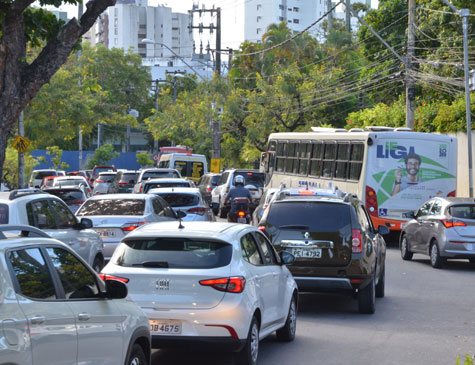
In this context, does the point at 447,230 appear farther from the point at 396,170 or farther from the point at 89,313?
the point at 89,313

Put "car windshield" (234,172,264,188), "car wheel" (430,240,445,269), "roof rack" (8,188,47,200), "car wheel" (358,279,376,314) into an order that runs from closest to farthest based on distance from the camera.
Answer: "roof rack" (8,188,47,200), "car wheel" (358,279,376,314), "car wheel" (430,240,445,269), "car windshield" (234,172,264,188)

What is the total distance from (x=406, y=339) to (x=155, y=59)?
134 m

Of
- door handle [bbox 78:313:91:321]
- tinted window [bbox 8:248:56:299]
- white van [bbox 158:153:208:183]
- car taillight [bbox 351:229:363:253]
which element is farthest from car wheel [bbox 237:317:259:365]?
white van [bbox 158:153:208:183]

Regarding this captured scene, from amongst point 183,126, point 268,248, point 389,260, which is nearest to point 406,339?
point 268,248

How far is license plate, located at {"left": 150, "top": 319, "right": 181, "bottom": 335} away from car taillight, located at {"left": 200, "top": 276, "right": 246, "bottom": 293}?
478 millimetres

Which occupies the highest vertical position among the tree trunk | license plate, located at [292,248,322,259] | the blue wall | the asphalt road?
the tree trunk

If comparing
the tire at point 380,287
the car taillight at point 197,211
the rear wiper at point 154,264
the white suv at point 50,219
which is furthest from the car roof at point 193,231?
the car taillight at point 197,211

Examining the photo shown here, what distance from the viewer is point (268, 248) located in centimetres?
1039

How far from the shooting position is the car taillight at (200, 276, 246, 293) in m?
8.48

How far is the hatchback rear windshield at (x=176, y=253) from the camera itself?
8711 millimetres

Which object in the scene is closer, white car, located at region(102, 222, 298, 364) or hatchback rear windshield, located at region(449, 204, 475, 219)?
white car, located at region(102, 222, 298, 364)

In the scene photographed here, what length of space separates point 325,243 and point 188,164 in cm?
3169

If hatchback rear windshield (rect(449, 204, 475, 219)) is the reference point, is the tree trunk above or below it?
above

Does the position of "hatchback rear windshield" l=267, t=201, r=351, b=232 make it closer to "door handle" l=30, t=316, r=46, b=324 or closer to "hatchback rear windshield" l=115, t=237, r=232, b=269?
"hatchback rear windshield" l=115, t=237, r=232, b=269
